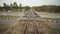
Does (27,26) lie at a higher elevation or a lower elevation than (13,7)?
lower

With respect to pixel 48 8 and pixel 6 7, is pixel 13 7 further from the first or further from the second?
pixel 48 8

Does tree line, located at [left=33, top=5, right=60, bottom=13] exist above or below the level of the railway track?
above

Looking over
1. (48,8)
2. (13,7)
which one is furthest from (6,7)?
(48,8)

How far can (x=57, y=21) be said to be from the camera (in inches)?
135

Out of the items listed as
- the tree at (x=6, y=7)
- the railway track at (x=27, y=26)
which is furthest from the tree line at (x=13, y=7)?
the railway track at (x=27, y=26)

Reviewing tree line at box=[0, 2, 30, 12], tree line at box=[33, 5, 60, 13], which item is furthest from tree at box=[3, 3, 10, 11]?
tree line at box=[33, 5, 60, 13]

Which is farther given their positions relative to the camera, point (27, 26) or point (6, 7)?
point (6, 7)

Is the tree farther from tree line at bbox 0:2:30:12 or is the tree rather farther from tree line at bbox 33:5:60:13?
tree line at bbox 33:5:60:13

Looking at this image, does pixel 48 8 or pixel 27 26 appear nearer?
pixel 27 26

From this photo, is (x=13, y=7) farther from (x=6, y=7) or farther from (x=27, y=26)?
(x=27, y=26)

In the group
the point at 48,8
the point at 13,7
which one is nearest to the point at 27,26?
the point at 13,7

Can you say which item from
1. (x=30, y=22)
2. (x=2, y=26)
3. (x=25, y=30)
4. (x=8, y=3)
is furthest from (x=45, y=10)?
(x=2, y=26)

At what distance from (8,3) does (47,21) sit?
144 cm

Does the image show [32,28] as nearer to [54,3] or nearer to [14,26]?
[14,26]
